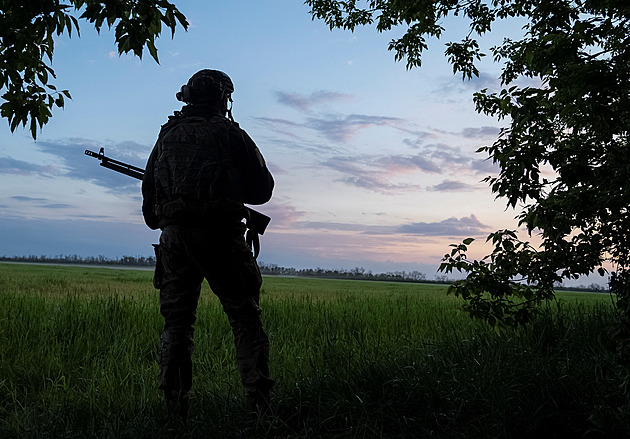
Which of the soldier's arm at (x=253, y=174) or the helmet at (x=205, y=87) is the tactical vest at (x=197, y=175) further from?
the helmet at (x=205, y=87)

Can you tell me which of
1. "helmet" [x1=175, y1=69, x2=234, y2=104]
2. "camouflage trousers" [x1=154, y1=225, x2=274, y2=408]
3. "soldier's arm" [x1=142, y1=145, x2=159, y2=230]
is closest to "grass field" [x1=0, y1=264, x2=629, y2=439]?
"camouflage trousers" [x1=154, y1=225, x2=274, y2=408]

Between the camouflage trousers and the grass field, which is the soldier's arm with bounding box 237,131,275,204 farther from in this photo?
the grass field

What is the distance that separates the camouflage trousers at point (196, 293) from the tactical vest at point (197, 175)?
18 centimetres

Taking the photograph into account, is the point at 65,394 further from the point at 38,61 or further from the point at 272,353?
the point at 38,61

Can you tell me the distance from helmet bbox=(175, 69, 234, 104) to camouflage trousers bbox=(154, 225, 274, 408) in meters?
1.22

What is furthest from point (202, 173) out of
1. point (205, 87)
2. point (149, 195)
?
point (205, 87)

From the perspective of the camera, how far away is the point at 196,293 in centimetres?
445

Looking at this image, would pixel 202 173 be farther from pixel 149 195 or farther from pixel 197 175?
pixel 149 195

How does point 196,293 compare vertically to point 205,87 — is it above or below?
below

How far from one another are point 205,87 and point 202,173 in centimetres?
87

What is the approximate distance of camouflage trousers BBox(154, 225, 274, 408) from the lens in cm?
415

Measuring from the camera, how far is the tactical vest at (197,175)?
161 inches

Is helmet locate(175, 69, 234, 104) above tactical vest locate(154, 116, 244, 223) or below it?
above

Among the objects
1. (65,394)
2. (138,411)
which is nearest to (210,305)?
(65,394)
